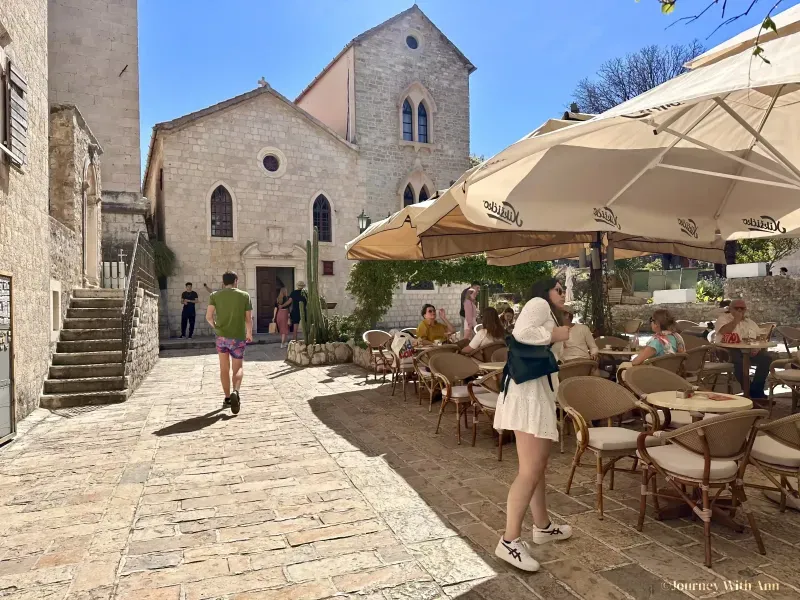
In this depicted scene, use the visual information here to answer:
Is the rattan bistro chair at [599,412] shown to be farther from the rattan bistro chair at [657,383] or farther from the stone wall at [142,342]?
the stone wall at [142,342]

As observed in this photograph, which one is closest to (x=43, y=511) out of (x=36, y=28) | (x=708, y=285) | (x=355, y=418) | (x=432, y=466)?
(x=432, y=466)

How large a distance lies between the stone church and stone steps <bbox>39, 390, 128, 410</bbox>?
35.2ft

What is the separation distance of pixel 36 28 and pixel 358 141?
49.3 feet

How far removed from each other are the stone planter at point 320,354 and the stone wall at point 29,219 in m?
4.99

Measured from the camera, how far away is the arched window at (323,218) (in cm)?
2088

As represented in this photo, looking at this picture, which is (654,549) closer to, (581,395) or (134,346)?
(581,395)

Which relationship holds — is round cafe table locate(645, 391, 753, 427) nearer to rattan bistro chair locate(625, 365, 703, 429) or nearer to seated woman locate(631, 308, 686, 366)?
rattan bistro chair locate(625, 365, 703, 429)

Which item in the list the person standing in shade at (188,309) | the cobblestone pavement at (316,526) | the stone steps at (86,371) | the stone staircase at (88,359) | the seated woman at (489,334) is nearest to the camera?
the cobblestone pavement at (316,526)

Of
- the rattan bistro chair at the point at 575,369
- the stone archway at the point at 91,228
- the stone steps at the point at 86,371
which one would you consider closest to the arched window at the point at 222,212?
the stone archway at the point at 91,228

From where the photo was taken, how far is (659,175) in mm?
5809

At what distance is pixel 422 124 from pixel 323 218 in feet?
20.7

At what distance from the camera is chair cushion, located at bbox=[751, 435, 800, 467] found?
3223 mm

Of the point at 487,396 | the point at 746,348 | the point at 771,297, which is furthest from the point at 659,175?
the point at 771,297

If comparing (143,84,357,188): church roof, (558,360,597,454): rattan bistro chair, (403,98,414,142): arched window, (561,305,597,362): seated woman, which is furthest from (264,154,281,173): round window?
(558,360,597,454): rattan bistro chair
